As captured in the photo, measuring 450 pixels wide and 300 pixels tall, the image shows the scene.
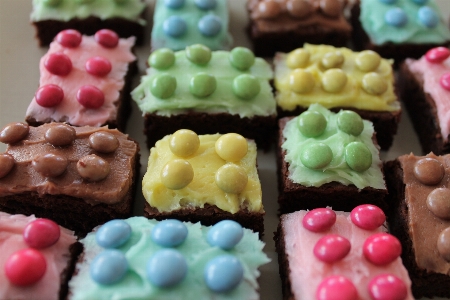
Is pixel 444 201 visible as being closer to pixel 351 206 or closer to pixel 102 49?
pixel 351 206

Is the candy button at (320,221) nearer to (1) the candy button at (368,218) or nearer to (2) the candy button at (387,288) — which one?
(1) the candy button at (368,218)

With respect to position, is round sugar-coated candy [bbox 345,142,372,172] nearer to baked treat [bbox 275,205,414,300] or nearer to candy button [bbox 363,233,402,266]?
baked treat [bbox 275,205,414,300]

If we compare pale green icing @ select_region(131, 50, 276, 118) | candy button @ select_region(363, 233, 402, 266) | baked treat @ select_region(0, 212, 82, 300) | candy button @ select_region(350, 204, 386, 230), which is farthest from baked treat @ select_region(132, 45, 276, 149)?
candy button @ select_region(363, 233, 402, 266)

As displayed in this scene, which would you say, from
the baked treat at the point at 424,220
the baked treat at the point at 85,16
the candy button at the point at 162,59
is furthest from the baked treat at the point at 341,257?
the baked treat at the point at 85,16

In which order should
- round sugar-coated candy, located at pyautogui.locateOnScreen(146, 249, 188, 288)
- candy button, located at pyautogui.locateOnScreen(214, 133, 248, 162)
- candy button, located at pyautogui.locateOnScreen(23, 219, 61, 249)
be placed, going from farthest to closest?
candy button, located at pyautogui.locateOnScreen(214, 133, 248, 162) < candy button, located at pyautogui.locateOnScreen(23, 219, 61, 249) < round sugar-coated candy, located at pyautogui.locateOnScreen(146, 249, 188, 288)

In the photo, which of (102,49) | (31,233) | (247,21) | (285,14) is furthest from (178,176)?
(247,21)

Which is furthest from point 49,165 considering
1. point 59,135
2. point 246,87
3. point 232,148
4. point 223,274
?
point 246,87
